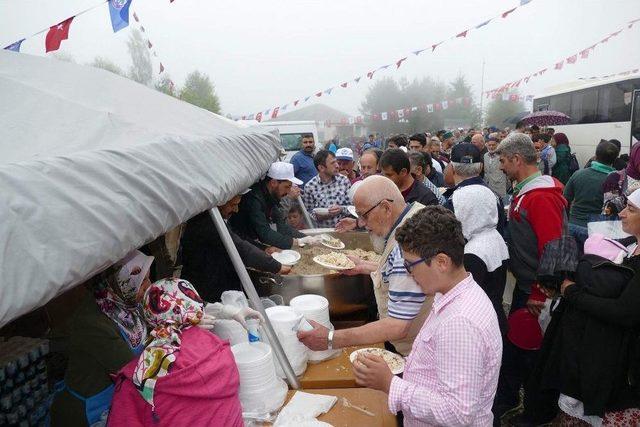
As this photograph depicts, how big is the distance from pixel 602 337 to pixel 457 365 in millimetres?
1488

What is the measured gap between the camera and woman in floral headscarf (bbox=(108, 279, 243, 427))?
5.51 feet

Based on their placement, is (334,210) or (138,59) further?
(138,59)

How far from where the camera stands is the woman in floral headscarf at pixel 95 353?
221cm

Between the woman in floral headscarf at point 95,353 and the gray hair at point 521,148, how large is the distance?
10.1 feet

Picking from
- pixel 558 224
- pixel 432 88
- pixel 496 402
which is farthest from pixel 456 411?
pixel 432 88

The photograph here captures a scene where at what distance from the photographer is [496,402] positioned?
366 centimetres

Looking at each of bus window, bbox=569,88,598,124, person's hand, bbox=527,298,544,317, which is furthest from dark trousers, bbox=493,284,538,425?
bus window, bbox=569,88,598,124

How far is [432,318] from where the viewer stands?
1.81 meters

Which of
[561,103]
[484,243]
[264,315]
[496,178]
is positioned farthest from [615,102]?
[264,315]

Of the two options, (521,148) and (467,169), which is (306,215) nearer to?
(467,169)

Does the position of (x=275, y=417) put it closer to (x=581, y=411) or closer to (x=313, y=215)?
(x=581, y=411)

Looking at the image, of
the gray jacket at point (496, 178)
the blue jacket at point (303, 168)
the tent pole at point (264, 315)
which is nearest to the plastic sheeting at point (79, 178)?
the tent pole at point (264, 315)

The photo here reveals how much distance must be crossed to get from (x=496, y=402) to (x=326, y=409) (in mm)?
2249

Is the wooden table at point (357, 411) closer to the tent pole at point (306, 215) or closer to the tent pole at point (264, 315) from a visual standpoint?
the tent pole at point (264, 315)
